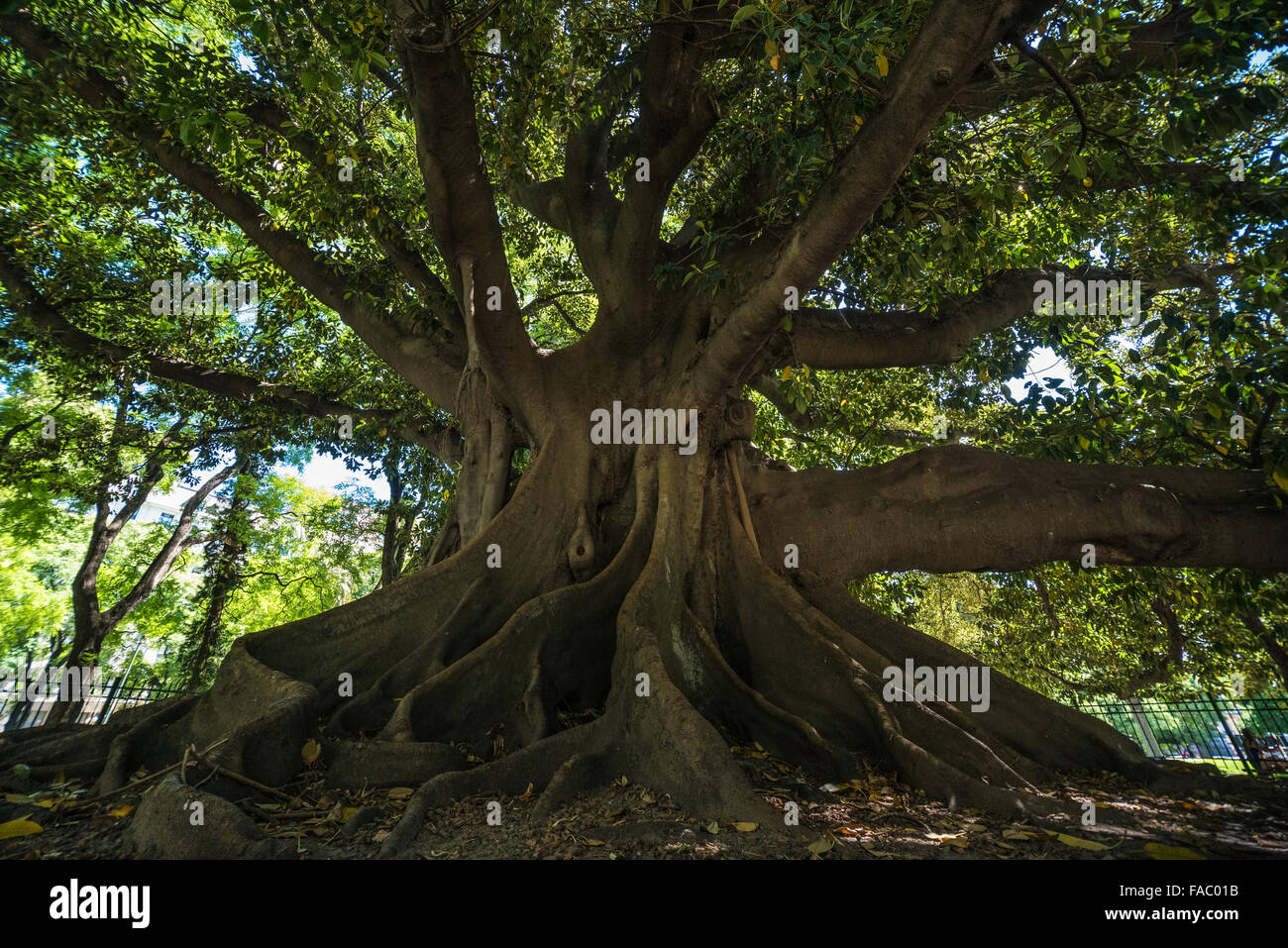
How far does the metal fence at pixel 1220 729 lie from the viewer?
11.3 m

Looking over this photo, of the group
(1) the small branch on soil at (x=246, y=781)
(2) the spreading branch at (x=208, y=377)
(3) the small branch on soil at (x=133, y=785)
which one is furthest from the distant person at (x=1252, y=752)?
(3) the small branch on soil at (x=133, y=785)

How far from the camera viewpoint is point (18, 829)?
263cm

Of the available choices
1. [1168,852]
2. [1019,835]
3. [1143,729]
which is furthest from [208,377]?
[1143,729]

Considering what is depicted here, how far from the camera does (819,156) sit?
13.8 feet

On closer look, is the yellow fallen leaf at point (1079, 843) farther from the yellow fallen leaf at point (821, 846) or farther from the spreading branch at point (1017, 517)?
the spreading branch at point (1017, 517)

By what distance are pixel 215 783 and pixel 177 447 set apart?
868cm

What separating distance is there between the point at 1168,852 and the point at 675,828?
2.01m

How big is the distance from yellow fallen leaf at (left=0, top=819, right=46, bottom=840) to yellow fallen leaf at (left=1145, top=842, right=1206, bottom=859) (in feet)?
15.2

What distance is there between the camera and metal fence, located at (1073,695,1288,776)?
11.3 m

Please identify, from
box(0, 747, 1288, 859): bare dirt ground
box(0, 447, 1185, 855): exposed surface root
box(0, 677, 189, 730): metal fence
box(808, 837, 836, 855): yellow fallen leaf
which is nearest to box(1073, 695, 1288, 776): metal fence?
box(0, 447, 1185, 855): exposed surface root
